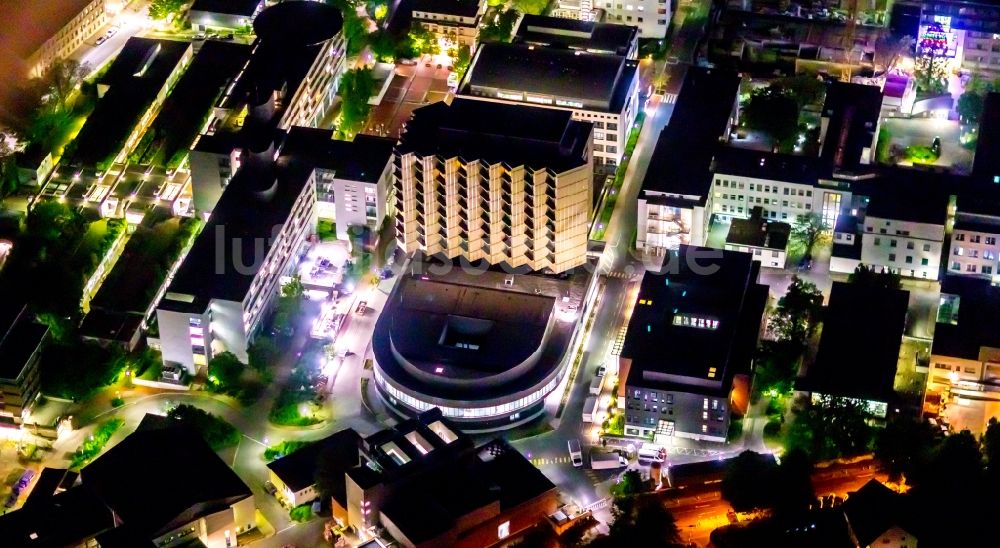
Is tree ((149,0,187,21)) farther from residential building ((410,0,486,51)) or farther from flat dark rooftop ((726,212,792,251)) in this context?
flat dark rooftop ((726,212,792,251))

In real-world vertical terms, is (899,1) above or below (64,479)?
above

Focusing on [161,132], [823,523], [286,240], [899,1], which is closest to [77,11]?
[161,132]

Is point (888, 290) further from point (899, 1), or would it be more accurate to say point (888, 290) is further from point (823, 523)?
point (899, 1)

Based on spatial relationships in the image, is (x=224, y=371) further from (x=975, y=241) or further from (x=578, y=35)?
(x=975, y=241)

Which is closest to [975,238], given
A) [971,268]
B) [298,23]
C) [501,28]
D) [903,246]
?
[971,268]

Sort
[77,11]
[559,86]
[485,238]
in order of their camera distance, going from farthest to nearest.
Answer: [77,11] < [559,86] < [485,238]

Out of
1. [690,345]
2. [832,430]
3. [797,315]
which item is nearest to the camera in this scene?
[832,430]
